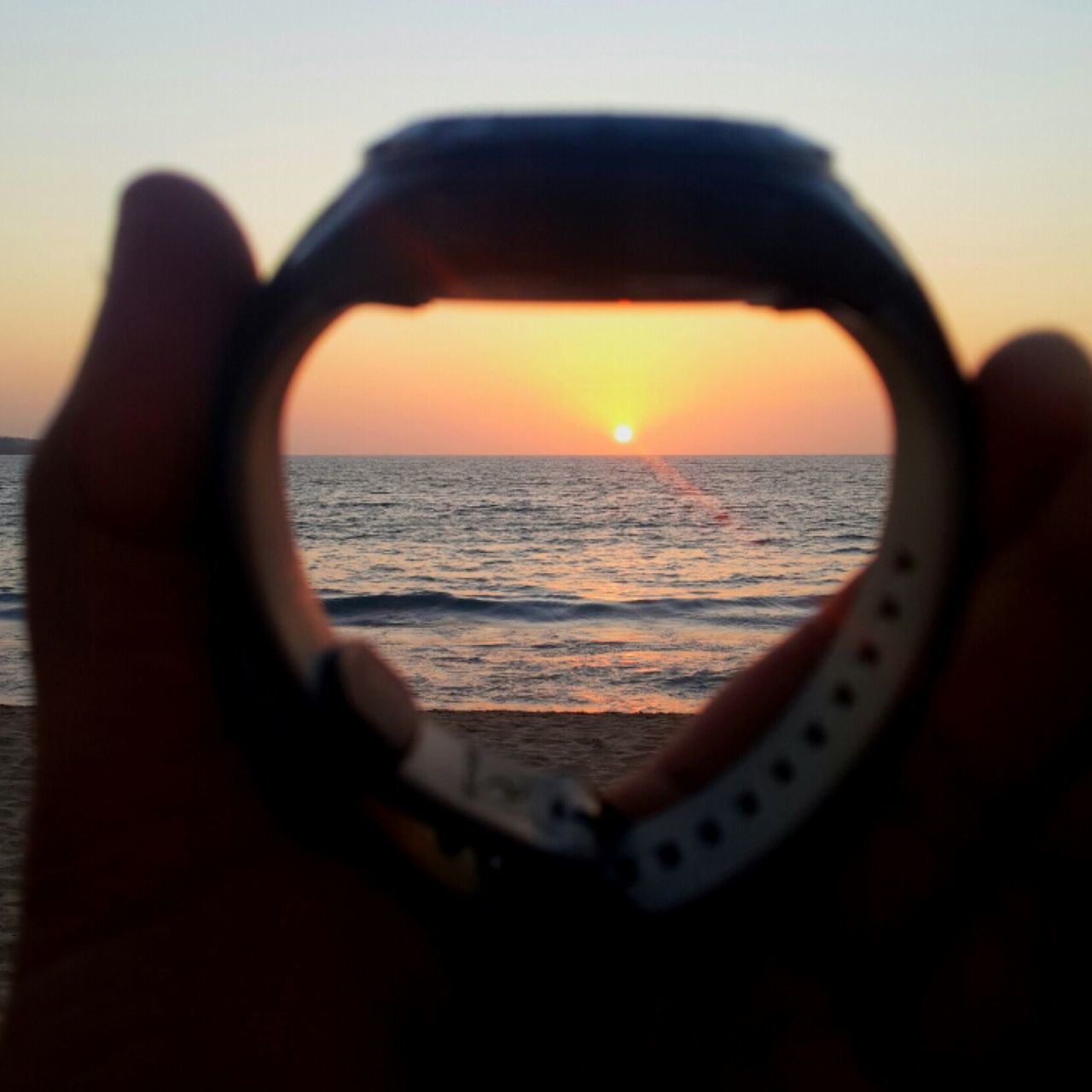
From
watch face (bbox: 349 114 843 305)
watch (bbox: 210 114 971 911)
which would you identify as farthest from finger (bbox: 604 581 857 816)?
watch face (bbox: 349 114 843 305)

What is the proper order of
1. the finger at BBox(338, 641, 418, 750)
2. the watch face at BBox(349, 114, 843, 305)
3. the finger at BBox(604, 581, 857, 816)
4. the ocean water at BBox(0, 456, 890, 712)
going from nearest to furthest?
the watch face at BBox(349, 114, 843, 305)
the finger at BBox(338, 641, 418, 750)
the finger at BBox(604, 581, 857, 816)
the ocean water at BBox(0, 456, 890, 712)

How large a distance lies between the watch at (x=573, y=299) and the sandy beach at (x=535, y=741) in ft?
19.1

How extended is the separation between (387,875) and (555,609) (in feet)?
54.4

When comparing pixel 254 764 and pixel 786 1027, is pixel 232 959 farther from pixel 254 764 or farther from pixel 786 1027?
pixel 786 1027

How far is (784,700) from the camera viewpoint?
141 centimetres

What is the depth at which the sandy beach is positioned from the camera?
7.21 m

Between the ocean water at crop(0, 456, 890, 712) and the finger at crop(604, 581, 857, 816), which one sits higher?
the finger at crop(604, 581, 857, 816)

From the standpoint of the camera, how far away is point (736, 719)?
1.45 meters

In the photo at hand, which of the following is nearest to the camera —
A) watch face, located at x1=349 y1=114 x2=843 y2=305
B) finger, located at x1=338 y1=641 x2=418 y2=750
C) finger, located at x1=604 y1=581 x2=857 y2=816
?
watch face, located at x1=349 y1=114 x2=843 y2=305

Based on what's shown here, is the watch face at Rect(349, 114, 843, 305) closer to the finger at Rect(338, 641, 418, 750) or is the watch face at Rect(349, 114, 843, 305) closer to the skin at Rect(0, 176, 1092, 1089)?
the skin at Rect(0, 176, 1092, 1089)

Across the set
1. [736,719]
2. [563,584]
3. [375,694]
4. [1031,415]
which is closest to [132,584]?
[375,694]

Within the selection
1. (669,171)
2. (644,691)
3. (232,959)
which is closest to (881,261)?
(669,171)

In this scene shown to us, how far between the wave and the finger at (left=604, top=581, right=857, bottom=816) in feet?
49.8

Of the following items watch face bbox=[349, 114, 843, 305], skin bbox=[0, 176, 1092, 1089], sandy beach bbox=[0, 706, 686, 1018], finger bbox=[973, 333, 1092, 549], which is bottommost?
sandy beach bbox=[0, 706, 686, 1018]
